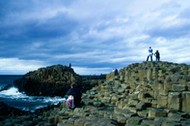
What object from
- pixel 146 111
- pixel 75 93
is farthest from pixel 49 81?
pixel 146 111

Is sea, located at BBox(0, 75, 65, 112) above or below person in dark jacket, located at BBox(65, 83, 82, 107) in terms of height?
below

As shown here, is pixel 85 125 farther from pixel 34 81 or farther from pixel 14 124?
pixel 34 81

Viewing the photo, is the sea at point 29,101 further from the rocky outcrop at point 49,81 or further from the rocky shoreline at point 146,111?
the rocky shoreline at point 146,111

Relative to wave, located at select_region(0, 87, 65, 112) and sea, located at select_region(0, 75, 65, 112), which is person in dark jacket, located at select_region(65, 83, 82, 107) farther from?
wave, located at select_region(0, 87, 65, 112)

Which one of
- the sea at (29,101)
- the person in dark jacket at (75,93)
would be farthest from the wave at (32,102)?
the person in dark jacket at (75,93)

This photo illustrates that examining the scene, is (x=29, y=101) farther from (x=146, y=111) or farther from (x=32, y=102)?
(x=146, y=111)

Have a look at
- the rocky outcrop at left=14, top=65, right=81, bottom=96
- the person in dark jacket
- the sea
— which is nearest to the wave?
the sea

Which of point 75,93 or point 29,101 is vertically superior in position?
point 75,93

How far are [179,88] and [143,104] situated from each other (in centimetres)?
209

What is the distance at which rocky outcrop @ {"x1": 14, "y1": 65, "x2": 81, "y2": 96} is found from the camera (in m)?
54.5

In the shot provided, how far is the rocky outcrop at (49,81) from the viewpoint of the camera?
179 feet

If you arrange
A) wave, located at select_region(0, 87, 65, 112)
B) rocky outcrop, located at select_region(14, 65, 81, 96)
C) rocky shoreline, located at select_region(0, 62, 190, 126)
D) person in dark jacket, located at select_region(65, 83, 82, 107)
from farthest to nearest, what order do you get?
1. rocky outcrop, located at select_region(14, 65, 81, 96)
2. wave, located at select_region(0, 87, 65, 112)
3. person in dark jacket, located at select_region(65, 83, 82, 107)
4. rocky shoreline, located at select_region(0, 62, 190, 126)

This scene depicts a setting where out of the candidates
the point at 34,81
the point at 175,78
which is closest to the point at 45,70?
the point at 34,81

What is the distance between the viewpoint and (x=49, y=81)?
2267 inches
